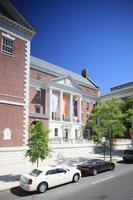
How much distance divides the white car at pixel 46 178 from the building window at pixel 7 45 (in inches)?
629

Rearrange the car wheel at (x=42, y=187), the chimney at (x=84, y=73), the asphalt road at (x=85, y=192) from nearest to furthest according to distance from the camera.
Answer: the asphalt road at (x=85, y=192), the car wheel at (x=42, y=187), the chimney at (x=84, y=73)

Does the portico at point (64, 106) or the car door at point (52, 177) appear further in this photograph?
the portico at point (64, 106)

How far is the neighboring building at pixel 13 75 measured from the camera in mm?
21984

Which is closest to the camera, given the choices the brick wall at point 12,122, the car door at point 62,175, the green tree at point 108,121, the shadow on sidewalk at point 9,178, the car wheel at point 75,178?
the car door at point 62,175

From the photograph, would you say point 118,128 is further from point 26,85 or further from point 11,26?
point 11,26

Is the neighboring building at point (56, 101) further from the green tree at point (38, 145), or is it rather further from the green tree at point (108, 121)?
the green tree at point (38, 145)

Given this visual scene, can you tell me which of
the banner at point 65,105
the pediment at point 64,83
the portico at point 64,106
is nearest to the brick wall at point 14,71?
the pediment at point 64,83

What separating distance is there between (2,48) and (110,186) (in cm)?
1932

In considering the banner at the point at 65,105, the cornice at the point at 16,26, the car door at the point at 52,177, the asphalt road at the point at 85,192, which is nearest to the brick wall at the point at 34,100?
the banner at the point at 65,105

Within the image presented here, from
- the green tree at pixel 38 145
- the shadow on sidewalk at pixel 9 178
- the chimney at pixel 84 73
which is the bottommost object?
the shadow on sidewalk at pixel 9 178

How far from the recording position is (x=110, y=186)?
12820 millimetres

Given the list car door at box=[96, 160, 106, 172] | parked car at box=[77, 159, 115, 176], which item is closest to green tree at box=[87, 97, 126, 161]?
parked car at box=[77, 159, 115, 176]

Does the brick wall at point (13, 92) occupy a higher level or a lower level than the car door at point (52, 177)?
higher

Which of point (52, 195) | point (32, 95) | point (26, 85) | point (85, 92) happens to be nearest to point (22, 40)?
point (26, 85)
